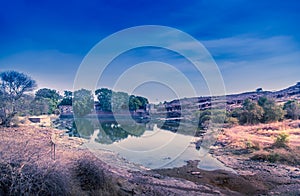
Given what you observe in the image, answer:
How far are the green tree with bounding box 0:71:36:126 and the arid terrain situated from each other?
42.8ft

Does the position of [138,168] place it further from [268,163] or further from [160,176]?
[268,163]

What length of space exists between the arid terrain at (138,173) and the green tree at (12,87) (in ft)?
42.8

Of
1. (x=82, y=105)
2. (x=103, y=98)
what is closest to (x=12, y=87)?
(x=82, y=105)

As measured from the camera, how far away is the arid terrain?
457 cm

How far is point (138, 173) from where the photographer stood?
29.4 feet

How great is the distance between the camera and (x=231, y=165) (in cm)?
1024

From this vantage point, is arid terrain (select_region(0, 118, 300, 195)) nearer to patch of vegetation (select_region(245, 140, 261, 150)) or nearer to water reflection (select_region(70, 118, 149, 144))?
patch of vegetation (select_region(245, 140, 261, 150))

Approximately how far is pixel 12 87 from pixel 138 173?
1930 cm

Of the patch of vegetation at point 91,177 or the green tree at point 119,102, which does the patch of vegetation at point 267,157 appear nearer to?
the green tree at point 119,102

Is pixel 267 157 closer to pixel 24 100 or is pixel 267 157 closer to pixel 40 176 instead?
pixel 40 176

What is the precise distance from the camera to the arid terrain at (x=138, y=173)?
457 cm

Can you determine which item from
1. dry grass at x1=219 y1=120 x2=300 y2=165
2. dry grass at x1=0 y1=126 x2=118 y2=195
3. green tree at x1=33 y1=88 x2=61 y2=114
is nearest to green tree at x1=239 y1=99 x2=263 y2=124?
dry grass at x1=219 y1=120 x2=300 y2=165

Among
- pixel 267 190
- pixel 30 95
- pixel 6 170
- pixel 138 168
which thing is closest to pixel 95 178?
pixel 6 170

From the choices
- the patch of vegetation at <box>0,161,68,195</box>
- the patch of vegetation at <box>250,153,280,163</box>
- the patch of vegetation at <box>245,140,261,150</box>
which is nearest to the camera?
the patch of vegetation at <box>0,161,68,195</box>
